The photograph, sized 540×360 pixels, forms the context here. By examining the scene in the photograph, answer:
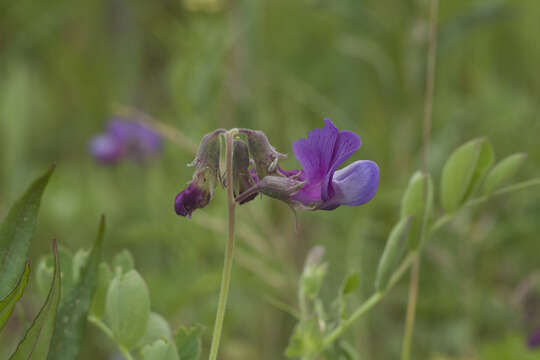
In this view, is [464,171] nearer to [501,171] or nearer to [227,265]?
[501,171]

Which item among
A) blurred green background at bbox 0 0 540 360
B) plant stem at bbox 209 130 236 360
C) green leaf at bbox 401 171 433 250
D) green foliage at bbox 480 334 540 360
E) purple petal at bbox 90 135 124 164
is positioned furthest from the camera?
purple petal at bbox 90 135 124 164

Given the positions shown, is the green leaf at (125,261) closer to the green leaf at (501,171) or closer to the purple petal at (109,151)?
the green leaf at (501,171)

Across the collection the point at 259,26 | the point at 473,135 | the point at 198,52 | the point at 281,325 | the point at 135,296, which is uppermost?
the point at 259,26

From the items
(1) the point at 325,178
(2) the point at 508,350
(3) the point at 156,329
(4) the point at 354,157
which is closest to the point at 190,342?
(3) the point at 156,329

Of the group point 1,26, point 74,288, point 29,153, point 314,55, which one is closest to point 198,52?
point 314,55

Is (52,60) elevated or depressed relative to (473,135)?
elevated

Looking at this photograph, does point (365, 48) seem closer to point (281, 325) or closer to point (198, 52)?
point (198, 52)

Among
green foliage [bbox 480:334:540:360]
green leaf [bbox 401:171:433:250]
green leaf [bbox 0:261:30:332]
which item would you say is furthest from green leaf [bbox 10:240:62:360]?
green foliage [bbox 480:334:540:360]

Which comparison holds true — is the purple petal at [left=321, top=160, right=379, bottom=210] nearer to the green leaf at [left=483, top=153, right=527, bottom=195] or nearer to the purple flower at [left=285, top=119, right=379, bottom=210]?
the purple flower at [left=285, top=119, right=379, bottom=210]
